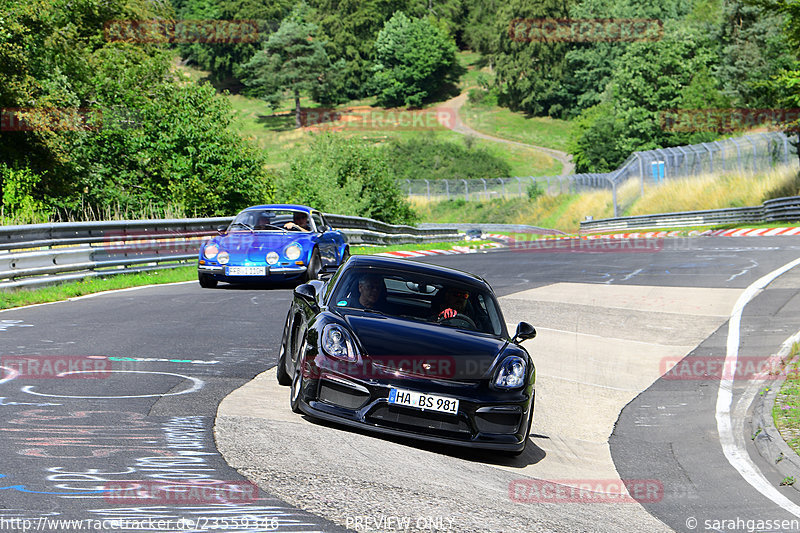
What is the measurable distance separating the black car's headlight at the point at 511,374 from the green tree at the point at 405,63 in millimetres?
132255

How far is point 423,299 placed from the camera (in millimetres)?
8414

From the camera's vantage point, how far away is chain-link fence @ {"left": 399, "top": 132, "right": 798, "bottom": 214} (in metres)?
47.3

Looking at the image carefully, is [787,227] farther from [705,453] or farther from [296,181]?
[705,453]

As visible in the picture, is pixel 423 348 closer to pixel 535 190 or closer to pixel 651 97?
pixel 535 190

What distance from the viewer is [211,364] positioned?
9.64m

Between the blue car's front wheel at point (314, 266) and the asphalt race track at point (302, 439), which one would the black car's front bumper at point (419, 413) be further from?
the blue car's front wheel at point (314, 266)

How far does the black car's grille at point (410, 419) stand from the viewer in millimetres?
6801

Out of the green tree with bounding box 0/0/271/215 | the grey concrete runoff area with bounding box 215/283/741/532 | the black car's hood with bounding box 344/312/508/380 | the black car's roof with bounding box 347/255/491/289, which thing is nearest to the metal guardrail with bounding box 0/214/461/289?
the green tree with bounding box 0/0/271/215

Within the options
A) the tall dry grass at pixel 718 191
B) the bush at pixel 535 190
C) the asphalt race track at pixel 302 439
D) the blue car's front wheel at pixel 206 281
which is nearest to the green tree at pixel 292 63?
the bush at pixel 535 190

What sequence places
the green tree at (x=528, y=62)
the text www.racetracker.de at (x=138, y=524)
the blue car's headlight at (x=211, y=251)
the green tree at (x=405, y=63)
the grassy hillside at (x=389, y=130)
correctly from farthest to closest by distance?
the green tree at (x=405, y=63), the green tree at (x=528, y=62), the grassy hillside at (x=389, y=130), the blue car's headlight at (x=211, y=251), the text www.racetracker.de at (x=138, y=524)

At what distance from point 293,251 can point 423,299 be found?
8.39 m

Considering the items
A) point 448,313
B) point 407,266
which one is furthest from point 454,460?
point 407,266

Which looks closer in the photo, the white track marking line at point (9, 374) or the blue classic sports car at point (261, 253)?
the white track marking line at point (9, 374)

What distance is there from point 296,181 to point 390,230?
4326 millimetres
